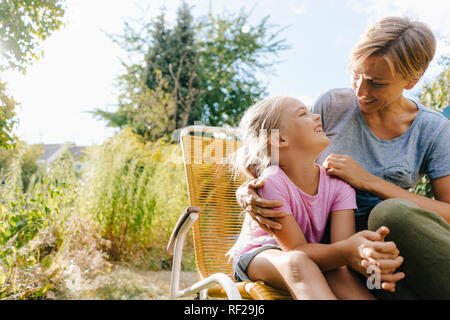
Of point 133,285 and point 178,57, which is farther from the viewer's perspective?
point 178,57

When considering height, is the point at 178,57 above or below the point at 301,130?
above

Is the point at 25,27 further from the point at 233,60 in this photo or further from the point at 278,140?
the point at 233,60

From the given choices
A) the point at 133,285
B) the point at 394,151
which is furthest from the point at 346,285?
the point at 133,285

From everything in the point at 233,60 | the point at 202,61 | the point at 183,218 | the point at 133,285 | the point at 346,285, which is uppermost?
the point at 233,60

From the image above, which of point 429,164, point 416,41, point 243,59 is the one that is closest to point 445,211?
point 429,164

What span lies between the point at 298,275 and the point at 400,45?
991 millimetres

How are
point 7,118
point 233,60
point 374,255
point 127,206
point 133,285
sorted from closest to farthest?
point 374,255 → point 7,118 → point 133,285 → point 127,206 → point 233,60

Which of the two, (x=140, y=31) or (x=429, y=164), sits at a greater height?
(x=140, y=31)

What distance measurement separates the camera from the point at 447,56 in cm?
329

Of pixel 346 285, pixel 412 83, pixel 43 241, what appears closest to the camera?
pixel 346 285

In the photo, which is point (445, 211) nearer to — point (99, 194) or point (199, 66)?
point (99, 194)

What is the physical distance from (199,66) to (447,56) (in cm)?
1081

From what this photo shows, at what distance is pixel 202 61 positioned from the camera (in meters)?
14.8

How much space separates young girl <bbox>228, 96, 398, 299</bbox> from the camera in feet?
3.47
